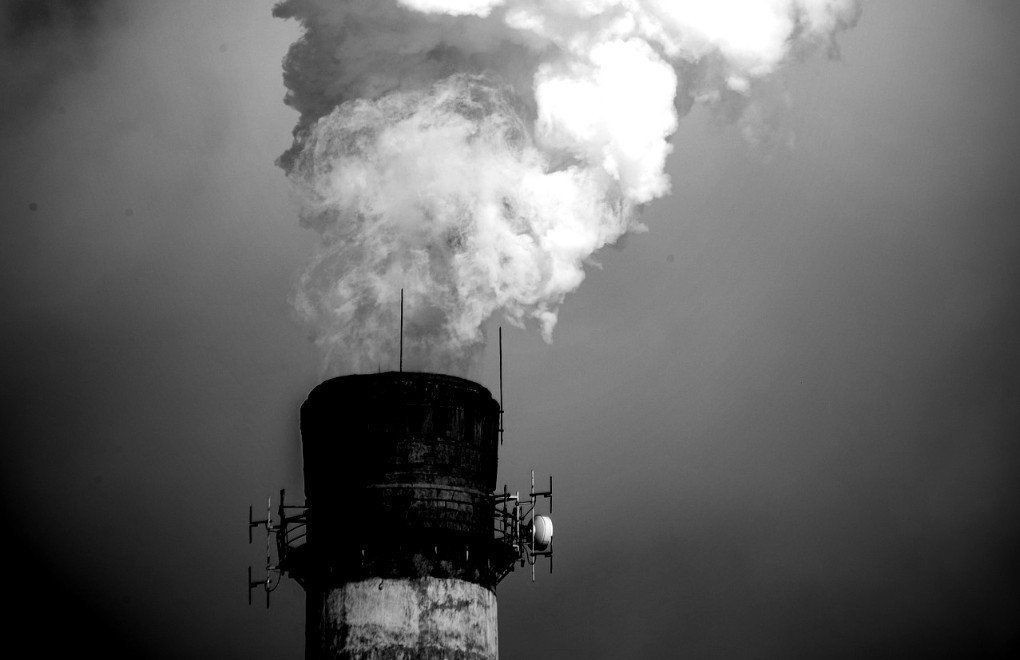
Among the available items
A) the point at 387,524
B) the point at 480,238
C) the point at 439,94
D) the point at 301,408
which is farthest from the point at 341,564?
the point at 439,94

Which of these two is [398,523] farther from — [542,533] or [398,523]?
[542,533]

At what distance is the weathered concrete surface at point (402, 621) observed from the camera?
37062mm

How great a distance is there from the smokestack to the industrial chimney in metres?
0.02

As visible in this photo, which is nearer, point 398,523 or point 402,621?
point 402,621

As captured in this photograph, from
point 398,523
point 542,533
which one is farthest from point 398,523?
point 542,533

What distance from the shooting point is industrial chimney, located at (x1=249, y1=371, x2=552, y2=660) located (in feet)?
123

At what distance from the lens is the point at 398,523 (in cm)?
3809

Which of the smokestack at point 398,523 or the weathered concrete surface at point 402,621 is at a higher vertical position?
the smokestack at point 398,523

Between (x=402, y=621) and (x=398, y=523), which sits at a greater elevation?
(x=398, y=523)

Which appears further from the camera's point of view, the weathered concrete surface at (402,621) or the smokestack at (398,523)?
the smokestack at (398,523)

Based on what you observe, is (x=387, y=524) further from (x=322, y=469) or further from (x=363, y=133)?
(x=363, y=133)

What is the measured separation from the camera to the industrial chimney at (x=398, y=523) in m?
37.4

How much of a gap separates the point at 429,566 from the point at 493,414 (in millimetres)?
4483

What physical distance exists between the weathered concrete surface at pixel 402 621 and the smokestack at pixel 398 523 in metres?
0.02
